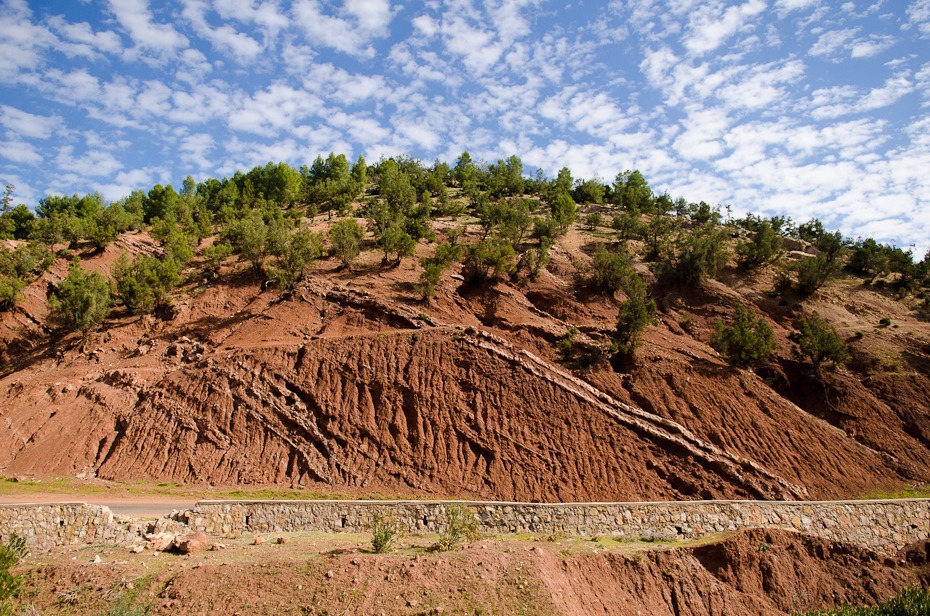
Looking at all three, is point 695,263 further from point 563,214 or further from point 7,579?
point 7,579

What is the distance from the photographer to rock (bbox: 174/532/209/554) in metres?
15.0

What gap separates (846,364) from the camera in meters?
32.3

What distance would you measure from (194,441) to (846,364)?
35412 mm

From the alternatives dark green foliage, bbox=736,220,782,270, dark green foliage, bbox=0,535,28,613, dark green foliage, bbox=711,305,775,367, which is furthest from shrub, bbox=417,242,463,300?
dark green foliage, bbox=736,220,782,270

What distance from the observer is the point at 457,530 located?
52.4 feet

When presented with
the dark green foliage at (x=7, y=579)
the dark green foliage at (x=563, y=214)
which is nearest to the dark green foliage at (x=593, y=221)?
the dark green foliage at (x=563, y=214)

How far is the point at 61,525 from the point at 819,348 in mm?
35495

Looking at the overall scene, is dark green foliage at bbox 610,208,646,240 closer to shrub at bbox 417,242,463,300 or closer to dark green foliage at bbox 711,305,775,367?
dark green foliage at bbox 711,305,775,367

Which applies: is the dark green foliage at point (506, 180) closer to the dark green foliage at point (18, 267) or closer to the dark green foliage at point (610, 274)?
the dark green foliage at point (610, 274)

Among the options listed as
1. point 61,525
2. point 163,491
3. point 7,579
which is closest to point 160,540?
point 61,525

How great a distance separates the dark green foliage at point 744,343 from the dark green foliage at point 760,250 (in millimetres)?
12408

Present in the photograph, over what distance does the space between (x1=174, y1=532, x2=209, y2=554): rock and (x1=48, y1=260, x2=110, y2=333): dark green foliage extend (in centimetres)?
1922

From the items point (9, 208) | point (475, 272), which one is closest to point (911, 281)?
point (475, 272)

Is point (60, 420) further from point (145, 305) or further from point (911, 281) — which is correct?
point (911, 281)
